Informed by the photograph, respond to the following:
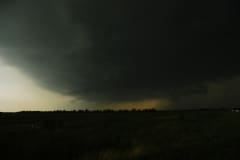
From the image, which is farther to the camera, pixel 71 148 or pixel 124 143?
pixel 124 143

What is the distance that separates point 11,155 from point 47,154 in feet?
6.16

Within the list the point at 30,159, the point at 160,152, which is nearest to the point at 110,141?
the point at 160,152

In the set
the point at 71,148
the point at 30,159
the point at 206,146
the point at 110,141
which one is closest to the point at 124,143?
the point at 110,141

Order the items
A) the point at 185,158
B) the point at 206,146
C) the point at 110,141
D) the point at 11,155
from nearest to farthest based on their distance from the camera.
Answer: the point at 185,158 → the point at 11,155 → the point at 206,146 → the point at 110,141

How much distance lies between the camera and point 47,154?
55.6 ft

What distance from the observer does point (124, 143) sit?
21.0 m

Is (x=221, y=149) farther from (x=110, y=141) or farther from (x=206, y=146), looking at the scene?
(x=110, y=141)

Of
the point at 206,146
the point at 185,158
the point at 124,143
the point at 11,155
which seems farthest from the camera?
the point at 124,143

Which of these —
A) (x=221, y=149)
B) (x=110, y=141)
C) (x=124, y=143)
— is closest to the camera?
(x=221, y=149)

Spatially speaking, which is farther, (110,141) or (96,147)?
(110,141)

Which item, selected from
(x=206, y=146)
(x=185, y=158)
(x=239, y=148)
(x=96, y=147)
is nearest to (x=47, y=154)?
(x=96, y=147)

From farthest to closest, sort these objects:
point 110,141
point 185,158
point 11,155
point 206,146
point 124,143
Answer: point 110,141
point 124,143
point 206,146
point 11,155
point 185,158

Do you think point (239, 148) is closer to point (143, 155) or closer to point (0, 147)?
point (143, 155)

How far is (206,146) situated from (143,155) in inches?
201
